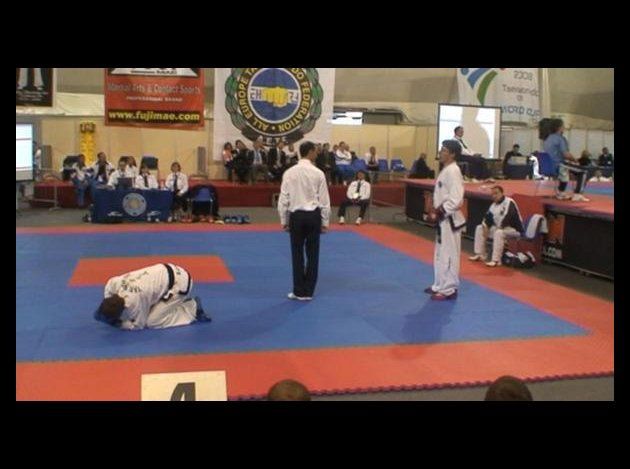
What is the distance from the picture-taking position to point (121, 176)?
16016mm

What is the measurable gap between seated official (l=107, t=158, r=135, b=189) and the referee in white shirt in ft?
29.4

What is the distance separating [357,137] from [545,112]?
7.77 meters

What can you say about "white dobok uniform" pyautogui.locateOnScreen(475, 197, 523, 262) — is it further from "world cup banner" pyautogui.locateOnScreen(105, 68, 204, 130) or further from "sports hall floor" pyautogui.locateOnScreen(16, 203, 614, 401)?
"world cup banner" pyautogui.locateOnScreen(105, 68, 204, 130)

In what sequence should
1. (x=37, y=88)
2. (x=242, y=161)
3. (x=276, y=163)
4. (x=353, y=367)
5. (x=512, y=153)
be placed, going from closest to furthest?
(x=353, y=367) < (x=37, y=88) < (x=242, y=161) < (x=276, y=163) < (x=512, y=153)

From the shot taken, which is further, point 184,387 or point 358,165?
point 358,165

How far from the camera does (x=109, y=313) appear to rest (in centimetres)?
599

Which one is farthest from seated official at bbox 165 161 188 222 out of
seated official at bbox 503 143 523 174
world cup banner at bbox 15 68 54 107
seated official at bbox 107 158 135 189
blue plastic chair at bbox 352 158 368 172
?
seated official at bbox 503 143 523 174

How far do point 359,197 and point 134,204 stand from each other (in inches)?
198

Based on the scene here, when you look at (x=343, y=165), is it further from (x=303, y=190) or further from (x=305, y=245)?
(x=303, y=190)

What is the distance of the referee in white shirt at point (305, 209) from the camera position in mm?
7629

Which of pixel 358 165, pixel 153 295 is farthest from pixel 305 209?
pixel 358 165

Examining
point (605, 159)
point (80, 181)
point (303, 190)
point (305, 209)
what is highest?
point (605, 159)

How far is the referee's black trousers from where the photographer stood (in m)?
7.67
